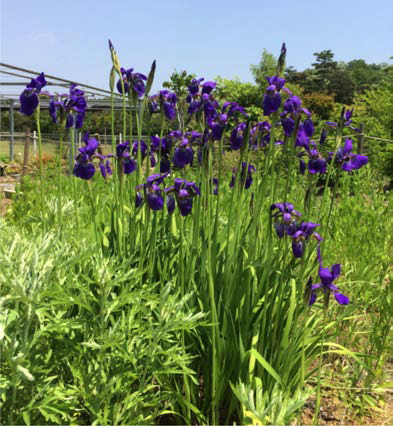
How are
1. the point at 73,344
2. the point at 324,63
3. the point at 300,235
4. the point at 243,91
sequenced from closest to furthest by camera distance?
1. the point at 73,344
2. the point at 300,235
3. the point at 243,91
4. the point at 324,63

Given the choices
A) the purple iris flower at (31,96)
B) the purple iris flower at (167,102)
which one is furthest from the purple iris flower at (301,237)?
the purple iris flower at (31,96)

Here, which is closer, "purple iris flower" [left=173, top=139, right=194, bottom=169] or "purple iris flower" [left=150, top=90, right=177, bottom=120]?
"purple iris flower" [left=173, top=139, right=194, bottom=169]

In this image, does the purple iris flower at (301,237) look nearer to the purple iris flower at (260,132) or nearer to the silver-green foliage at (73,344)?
the silver-green foliage at (73,344)

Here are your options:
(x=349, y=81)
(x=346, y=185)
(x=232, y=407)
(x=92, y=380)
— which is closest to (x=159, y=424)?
(x=232, y=407)

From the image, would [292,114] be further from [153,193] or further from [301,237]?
[153,193]

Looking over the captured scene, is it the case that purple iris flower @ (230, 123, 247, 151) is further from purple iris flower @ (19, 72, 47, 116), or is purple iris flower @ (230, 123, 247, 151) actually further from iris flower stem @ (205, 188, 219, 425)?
purple iris flower @ (19, 72, 47, 116)

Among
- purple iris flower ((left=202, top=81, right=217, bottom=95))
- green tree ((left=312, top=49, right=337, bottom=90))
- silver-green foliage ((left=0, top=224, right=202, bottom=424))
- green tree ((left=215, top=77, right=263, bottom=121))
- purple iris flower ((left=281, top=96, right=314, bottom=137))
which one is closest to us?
silver-green foliage ((left=0, top=224, right=202, bottom=424))

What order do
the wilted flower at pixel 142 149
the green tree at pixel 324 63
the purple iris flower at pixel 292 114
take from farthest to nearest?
1. the green tree at pixel 324 63
2. the wilted flower at pixel 142 149
3. the purple iris flower at pixel 292 114

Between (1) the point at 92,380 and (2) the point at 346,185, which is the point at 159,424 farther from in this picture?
(2) the point at 346,185

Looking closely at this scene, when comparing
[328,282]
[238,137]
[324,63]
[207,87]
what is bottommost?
[328,282]

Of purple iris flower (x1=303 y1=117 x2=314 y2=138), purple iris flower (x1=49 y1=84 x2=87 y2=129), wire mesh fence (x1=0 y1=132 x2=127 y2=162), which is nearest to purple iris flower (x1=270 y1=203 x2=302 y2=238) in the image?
purple iris flower (x1=303 y1=117 x2=314 y2=138)

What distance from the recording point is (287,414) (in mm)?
1596

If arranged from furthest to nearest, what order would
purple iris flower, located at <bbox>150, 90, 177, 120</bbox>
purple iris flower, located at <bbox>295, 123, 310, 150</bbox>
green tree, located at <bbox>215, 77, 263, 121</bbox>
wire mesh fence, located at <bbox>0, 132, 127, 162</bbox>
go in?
green tree, located at <bbox>215, 77, 263, 121</bbox> → wire mesh fence, located at <bbox>0, 132, 127, 162</bbox> → purple iris flower, located at <bbox>150, 90, 177, 120</bbox> → purple iris flower, located at <bbox>295, 123, 310, 150</bbox>

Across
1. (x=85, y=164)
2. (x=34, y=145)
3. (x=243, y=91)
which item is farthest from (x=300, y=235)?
(x=243, y=91)
